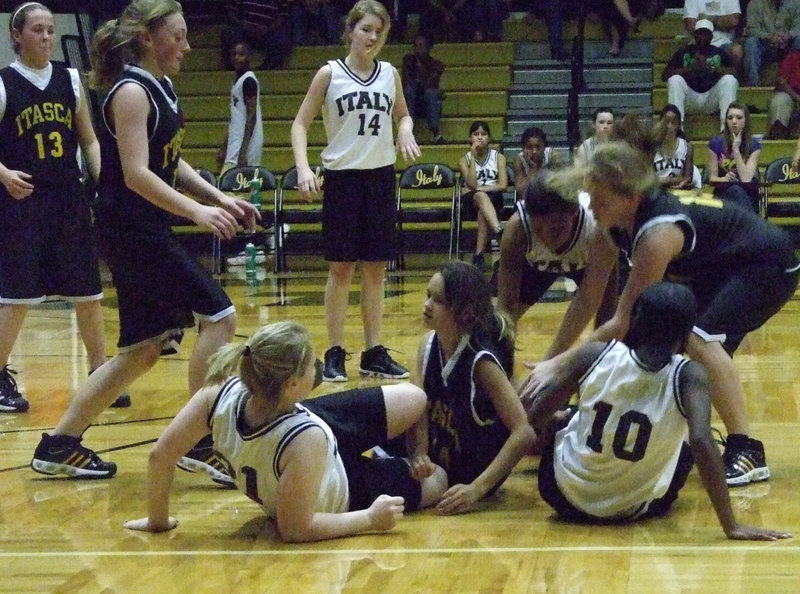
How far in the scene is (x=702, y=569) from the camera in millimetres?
2928

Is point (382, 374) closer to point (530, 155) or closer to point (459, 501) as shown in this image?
point (459, 501)

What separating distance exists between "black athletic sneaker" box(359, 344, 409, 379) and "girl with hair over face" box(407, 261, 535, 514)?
194cm

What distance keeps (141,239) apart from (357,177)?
1.96 m

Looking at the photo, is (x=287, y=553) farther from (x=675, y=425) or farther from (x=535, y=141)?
(x=535, y=141)

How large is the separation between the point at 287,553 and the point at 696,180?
26.3 ft

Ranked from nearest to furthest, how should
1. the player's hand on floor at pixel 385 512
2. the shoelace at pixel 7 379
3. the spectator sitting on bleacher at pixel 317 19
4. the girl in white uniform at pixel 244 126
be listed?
the player's hand on floor at pixel 385 512, the shoelace at pixel 7 379, the girl in white uniform at pixel 244 126, the spectator sitting on bleacher at pixel 317 19

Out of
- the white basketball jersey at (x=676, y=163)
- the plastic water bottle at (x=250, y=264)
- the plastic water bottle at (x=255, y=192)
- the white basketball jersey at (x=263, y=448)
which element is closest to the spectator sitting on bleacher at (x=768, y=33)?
the white basketball jersey at (x=676, y=163)

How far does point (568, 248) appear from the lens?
13.5ft

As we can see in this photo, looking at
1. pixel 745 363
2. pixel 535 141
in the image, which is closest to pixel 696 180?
pixel 535 141

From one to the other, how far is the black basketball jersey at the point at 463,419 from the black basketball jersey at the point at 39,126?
2.19 m

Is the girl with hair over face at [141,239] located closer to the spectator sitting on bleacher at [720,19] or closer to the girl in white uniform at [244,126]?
the girl in white uniform at [244,126]

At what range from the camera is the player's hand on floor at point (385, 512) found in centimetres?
326

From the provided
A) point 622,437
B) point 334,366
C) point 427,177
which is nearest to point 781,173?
point 427,177

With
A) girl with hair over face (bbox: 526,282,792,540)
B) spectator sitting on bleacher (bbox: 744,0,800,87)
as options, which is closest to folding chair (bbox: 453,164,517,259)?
spectator sitting on bleacher (bbox: 744,0,800,87)
